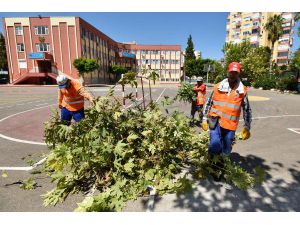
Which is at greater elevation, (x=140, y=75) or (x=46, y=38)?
(x=46, y=38)

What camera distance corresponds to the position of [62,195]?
3.15 meters

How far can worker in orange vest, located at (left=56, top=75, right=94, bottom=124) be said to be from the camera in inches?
189

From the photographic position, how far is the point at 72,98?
4.96 metres

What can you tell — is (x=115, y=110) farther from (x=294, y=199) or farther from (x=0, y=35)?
(x=0, y=35)

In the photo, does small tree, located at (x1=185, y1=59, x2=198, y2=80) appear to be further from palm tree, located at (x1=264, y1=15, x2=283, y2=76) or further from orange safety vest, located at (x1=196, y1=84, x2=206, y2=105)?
orange safety vest, located at (x1=196, y1=84, x2=206, y2=105)

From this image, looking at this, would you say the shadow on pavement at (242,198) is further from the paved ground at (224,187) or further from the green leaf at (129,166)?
the green leaf at (129,166)

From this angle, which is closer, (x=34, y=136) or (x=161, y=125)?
(x=161, y=125)

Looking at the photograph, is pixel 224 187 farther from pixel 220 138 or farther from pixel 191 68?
pixel 191 68

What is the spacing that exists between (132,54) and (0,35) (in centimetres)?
3620

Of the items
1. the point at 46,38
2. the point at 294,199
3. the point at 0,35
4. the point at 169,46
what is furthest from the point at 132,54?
the point at 294,199

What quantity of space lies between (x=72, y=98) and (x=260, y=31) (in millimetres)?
71179

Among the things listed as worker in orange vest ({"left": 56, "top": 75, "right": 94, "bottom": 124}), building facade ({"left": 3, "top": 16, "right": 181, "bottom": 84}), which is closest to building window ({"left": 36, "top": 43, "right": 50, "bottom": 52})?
building facade ({"left": 3, "top": 16, "right": 181, "bottom": 84})

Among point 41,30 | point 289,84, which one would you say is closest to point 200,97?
point 289,84
